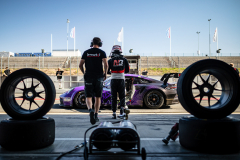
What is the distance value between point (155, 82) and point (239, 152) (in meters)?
4.91

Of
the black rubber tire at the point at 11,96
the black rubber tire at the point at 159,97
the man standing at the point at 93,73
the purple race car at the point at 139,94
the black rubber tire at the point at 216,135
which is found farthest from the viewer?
the black rubber tire at the point at 159,97

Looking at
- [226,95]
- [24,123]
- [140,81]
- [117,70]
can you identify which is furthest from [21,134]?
[140,81]

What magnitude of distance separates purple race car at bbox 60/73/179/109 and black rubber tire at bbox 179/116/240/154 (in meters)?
4.37

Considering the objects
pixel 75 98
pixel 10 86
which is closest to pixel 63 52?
pixel 75 98

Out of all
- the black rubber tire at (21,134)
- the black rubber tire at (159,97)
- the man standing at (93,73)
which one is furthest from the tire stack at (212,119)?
the black rubber tire at (159,97)

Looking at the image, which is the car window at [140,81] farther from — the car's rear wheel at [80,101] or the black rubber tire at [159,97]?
the car's rear wheel at [80,101]

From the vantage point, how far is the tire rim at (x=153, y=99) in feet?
23.4

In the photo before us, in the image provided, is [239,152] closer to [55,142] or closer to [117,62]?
[55,142]

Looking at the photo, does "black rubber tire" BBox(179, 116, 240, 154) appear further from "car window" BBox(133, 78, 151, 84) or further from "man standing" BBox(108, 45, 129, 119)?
"car window" BBox(133, 78, 151, 84)

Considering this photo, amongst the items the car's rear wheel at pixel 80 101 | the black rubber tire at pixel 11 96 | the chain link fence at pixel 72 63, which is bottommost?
the car's rear wheel at pixel 80 101

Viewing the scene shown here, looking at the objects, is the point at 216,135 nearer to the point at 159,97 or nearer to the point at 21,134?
the point at 21,134

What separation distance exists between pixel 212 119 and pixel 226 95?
1.56 feet

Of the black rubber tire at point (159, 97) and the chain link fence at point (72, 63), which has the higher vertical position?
the chain link fence at point (72, 63)

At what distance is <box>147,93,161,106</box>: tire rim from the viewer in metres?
7.14
